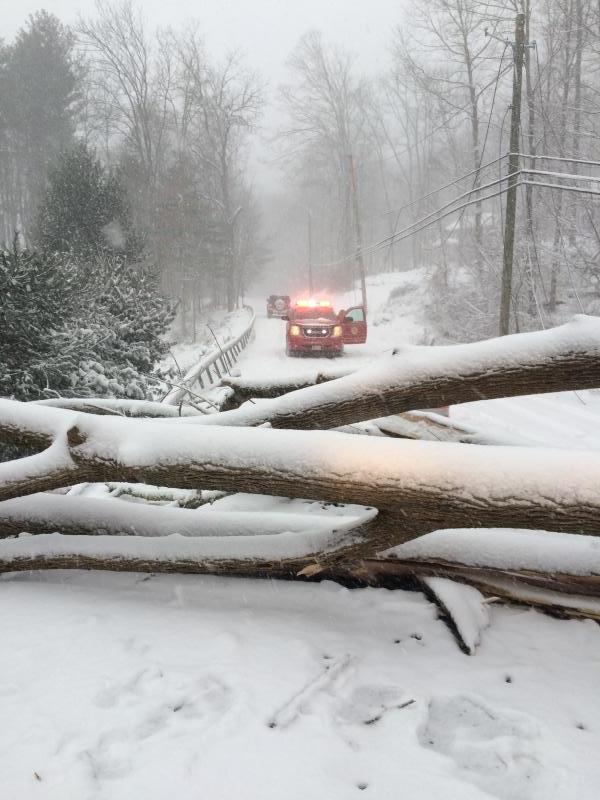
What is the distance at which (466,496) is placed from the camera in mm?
2193

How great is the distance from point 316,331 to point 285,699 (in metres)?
14.4

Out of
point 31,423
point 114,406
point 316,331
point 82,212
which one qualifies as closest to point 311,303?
point 316,331

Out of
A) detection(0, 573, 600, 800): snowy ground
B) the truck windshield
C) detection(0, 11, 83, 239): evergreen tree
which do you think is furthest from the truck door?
detection(0, 11, 83, 239): evergreen tree

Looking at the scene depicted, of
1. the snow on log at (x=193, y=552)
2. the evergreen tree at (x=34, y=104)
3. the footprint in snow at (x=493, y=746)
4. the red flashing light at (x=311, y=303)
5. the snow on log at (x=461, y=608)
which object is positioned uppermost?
the evergreen tree at (x=34, y=104)

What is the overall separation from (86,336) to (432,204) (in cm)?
3425

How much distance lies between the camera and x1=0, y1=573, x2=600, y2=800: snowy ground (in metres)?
1.73

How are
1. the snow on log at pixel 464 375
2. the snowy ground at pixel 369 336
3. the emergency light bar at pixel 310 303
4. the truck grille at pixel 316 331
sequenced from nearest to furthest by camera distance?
the snow on log at pixel 464 375 → the snowy ground at pixel 369 336 → the truck grille at pixel 316 331 → the emergency light bar at pixel 310 303

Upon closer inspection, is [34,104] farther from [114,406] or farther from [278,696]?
[278,696]

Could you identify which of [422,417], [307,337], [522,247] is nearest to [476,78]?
[522,247]

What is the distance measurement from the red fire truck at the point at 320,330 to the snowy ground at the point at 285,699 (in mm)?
13479

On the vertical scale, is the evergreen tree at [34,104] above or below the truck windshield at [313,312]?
above

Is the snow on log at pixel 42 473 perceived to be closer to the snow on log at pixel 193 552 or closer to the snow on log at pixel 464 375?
the snow on log at pixel 193 552

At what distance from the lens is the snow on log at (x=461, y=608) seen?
2436mm

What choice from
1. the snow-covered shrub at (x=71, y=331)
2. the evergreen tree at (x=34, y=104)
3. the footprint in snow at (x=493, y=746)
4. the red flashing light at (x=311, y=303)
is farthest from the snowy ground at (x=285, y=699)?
the evergreen tree at (x=34, y=104)
